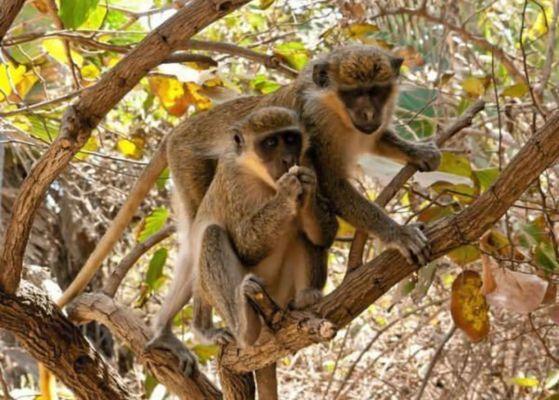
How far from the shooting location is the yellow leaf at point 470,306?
4.12 metres

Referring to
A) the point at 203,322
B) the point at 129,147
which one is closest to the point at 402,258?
the point at 203,322

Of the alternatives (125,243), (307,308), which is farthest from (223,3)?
(125,243)

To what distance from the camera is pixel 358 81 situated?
395cm

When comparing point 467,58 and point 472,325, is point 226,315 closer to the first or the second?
point 472,325

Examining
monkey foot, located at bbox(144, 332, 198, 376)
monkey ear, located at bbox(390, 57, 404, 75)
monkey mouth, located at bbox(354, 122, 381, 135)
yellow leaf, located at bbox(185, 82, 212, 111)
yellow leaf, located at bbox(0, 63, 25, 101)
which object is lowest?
monkey foot, located at bbox(144, 332, 198, 376)

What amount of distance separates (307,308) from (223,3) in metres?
1.30

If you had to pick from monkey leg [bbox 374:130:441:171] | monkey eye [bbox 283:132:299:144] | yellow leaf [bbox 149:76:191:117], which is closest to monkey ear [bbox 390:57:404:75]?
monkey leg [bbox 374:130:441:171]

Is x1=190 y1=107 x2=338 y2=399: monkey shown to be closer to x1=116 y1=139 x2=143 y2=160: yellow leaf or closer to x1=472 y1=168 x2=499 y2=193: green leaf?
x1=472 y1=168 x2=499 y2=193: green leaf

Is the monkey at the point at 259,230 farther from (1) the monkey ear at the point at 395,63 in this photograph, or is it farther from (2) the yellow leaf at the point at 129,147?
(2) the yellow leaf at the point at 129,147

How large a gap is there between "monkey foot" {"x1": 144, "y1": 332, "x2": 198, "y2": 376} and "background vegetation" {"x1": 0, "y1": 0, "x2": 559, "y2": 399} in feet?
0.93

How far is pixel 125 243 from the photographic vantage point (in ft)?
24.8

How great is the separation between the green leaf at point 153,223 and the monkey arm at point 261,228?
4.51 ft

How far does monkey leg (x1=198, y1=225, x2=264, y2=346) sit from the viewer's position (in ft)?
11.9

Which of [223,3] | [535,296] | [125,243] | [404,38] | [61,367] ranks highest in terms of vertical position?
[404,38]
